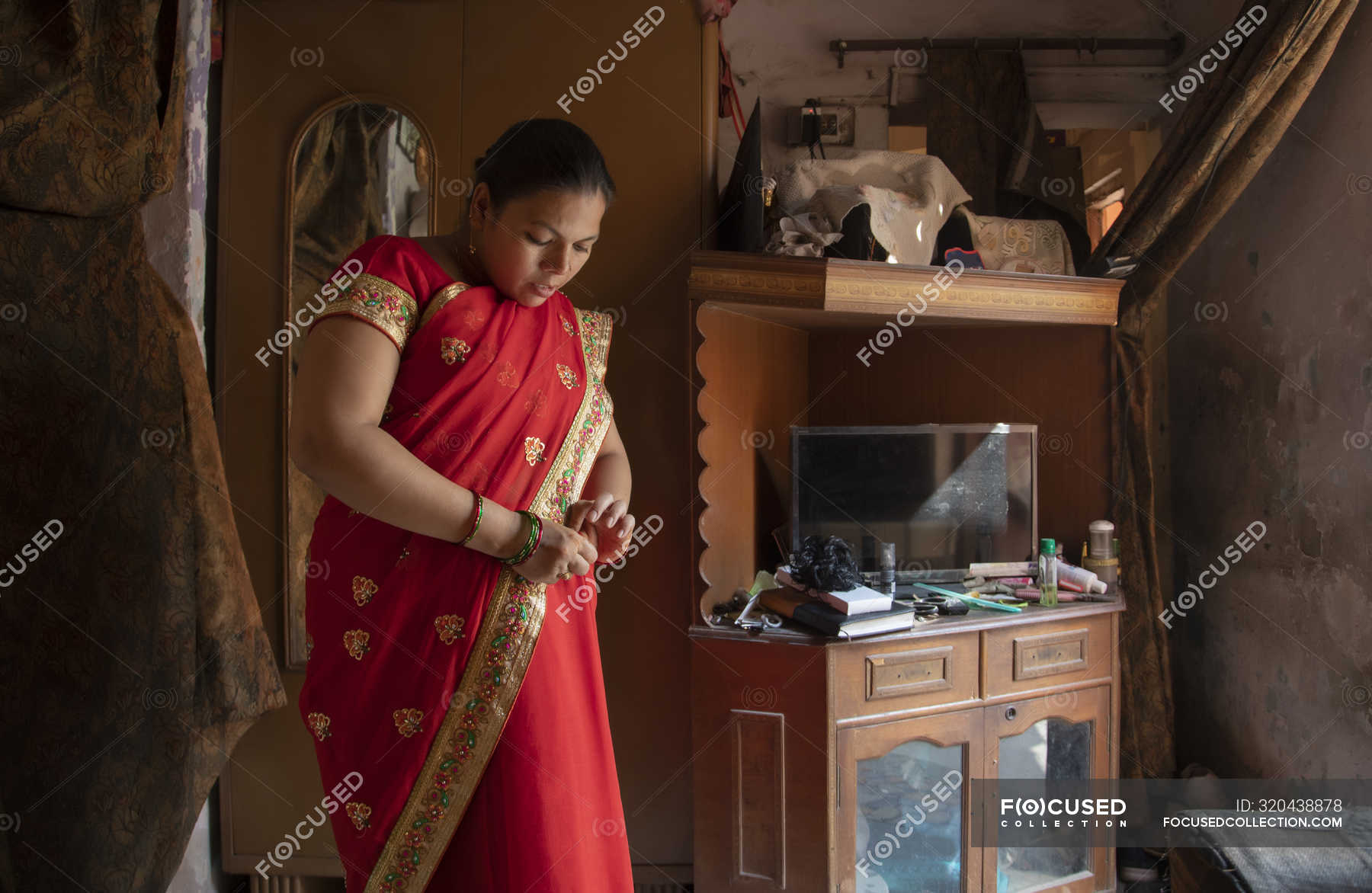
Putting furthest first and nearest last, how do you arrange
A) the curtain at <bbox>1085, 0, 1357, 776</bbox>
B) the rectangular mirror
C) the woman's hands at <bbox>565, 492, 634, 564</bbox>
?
the rectangular mirror < the curtain at <bbox>1085, 0, 1357, 776</bbox> < the woman's hands at <bbox>565, 492, 634, 564</bbox>

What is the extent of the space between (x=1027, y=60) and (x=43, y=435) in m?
2.93

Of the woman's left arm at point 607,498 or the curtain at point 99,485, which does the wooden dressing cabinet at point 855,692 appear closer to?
the woman's left arm at point 607,498

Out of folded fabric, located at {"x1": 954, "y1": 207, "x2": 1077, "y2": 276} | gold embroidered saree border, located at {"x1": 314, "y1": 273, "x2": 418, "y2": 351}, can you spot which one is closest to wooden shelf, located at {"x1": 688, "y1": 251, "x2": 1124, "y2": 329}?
folded fabric, located at {"x1": 954, "y1": 207, "x2": 1077, "y2": 276}

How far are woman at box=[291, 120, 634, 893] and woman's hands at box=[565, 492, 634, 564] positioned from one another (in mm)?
65

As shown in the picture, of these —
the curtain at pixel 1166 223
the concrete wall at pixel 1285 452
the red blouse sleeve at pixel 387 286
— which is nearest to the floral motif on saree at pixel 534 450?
the red blouse sleeve at pixel 387 286

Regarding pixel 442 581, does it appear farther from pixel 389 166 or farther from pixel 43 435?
pixel 389 166

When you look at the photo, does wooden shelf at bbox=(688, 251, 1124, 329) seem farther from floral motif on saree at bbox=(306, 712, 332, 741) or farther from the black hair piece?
floral motif on saree at bbox=(306, 712, 332, 741)

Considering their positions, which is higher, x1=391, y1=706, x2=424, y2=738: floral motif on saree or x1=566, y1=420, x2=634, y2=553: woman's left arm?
x1=566, y1=420, x2=634, y2=553: woman's left arm

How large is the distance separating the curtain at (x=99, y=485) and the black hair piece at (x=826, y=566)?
1.25 m

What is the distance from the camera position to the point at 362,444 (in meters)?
0.94

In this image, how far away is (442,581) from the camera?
1057 millimetres

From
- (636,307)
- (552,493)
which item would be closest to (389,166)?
(636,307)

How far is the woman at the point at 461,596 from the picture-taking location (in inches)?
40.6

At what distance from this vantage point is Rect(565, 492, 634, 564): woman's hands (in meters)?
1.17
